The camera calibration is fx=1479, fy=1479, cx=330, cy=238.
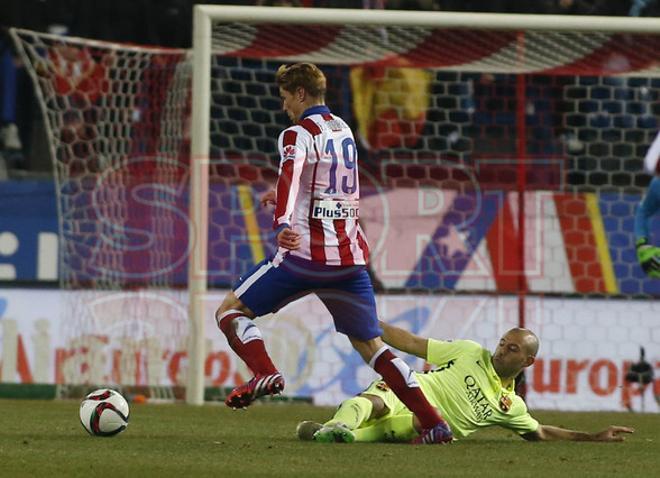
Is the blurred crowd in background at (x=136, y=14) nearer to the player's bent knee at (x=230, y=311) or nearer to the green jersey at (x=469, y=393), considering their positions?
the green jersey at (x=469, y=393)

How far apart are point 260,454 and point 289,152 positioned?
1432 millimetres

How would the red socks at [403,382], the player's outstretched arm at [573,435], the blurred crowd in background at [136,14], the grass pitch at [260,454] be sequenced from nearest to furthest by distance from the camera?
the grass pitch at [260,454], the red socks at [403,382], the player's outstretched arm at [573,435], the blurred crowd in background at [136,14]

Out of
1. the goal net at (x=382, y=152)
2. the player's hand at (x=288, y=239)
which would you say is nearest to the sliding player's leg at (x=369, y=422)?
the player's hand at (x=288, y=239)

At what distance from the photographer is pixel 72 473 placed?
576cm

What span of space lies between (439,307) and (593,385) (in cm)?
142

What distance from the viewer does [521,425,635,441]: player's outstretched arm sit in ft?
24.6

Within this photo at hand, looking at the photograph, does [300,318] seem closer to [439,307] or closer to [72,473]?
[439,307]

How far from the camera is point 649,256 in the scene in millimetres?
11930

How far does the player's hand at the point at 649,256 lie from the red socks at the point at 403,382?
5195 mm

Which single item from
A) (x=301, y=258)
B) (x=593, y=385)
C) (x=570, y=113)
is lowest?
(x=593, y=385)

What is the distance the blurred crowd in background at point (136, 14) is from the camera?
1495 cm

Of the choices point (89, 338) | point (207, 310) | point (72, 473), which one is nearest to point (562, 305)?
point (207, 310)

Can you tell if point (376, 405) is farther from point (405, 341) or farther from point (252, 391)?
point (252, 391)

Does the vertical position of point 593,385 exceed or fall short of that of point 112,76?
it falls short
